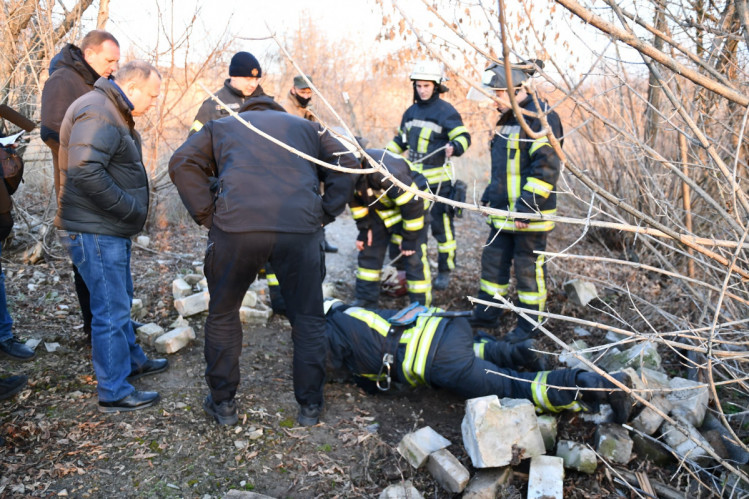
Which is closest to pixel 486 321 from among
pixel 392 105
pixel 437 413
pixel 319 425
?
pixel 437 413

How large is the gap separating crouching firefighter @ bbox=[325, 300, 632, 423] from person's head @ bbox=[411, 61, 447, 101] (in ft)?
8.24

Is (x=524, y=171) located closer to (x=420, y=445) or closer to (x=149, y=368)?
(x=420, y=445)

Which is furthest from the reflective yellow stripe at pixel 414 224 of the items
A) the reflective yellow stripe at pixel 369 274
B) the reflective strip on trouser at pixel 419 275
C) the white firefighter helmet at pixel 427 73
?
the white firefighter helmet at pixel 427 73

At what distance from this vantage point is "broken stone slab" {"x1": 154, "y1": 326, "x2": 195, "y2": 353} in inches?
142

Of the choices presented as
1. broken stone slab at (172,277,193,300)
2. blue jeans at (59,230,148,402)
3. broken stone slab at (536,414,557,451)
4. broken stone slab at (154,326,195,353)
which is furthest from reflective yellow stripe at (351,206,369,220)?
broken stone slab at (536,414,557,451)

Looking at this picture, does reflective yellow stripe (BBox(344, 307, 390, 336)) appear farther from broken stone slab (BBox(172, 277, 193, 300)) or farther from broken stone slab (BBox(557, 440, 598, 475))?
broken stone slab (BBox(172, 277, 193, 300))

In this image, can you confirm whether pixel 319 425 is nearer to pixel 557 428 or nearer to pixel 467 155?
pixel 557 428

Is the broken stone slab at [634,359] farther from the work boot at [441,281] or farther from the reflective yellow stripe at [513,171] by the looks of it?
the work boot at [441,281]

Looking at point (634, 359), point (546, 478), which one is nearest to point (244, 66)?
point (546, 478)

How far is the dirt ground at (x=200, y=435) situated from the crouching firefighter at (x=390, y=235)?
41.1 inches

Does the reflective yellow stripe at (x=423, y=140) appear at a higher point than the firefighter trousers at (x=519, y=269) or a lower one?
higher

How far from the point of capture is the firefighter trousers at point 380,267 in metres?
4.57

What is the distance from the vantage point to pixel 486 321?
14.9ft

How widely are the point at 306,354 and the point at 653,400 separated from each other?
6.44ft
